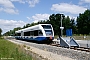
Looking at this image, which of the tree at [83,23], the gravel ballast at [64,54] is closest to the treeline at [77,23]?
the tree at [83,23]

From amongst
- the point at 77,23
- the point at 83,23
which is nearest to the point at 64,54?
the point at 83,23

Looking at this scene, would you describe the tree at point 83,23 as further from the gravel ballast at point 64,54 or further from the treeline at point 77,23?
the gravel ballast at point 64,54

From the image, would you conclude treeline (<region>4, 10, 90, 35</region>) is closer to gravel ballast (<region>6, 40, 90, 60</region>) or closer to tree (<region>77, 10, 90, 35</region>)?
tree (<region>77, 10, 90, 35</region>)

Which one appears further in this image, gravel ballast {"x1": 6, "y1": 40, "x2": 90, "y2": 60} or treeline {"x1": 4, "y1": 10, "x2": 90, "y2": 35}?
treeline {"x1": 4, "y1": 10, "x2": 90, "y2": 35}

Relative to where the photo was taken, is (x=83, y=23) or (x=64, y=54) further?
(x=83, y=23)

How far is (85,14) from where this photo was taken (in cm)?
11331

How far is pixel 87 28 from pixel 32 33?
68077 mm

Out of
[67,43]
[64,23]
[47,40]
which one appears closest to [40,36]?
[47,40]

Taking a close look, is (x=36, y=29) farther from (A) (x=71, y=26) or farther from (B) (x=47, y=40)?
(A) (x=71, y=26)

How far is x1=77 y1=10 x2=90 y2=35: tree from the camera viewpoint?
107 m

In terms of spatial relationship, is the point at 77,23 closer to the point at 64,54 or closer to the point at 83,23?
the point at 83,23

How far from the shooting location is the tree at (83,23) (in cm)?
10721

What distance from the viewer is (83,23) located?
112500 mm

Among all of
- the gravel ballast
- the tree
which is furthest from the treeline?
the gravel ballast
